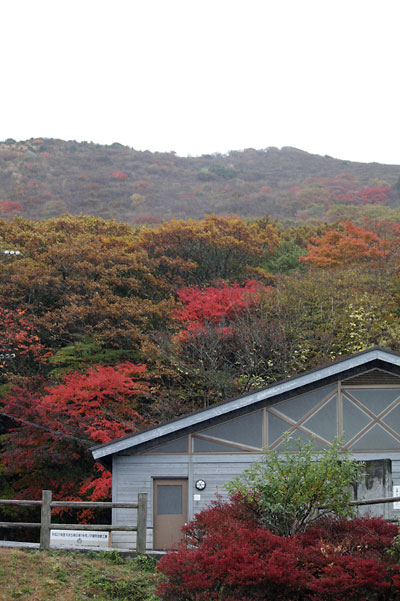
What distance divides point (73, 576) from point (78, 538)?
2208 mm

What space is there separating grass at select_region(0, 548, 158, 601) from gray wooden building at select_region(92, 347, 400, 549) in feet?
9.42

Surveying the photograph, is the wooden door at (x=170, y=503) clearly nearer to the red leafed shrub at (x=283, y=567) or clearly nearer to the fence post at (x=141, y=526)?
the fence post at (x=141, y=526)

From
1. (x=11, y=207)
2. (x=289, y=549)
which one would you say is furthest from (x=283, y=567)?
(x=11, y=207)

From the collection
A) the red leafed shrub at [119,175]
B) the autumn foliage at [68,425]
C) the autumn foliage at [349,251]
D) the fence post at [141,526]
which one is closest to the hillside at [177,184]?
the red leafed shrub at [119,175]

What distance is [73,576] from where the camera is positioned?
12.2 m

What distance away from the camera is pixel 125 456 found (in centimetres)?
1680

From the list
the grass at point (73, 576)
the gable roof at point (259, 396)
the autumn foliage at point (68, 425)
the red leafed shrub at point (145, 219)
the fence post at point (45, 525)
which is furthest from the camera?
the red leafed shrub at point (145, 219)

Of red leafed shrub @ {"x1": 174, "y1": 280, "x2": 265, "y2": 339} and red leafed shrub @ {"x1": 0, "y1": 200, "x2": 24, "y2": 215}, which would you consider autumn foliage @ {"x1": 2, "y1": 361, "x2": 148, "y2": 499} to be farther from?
red leafed shrub @ {"x1": 0, "y1": 200, "x2": 24, "y2": 215}

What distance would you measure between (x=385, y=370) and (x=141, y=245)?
796 inches

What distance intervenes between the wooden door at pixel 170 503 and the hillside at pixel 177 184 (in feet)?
143

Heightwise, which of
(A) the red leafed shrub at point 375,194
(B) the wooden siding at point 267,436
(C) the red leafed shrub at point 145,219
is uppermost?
(A) the red leafed shrub at point 375,194

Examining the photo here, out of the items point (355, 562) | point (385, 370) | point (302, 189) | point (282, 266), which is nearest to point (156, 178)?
point (302, 189)

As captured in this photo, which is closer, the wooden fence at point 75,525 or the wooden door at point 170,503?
the wooden fence at point 75,525

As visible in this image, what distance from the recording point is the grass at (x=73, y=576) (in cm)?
1110
